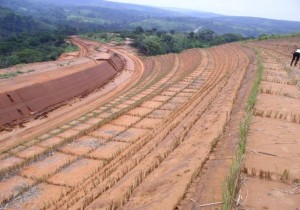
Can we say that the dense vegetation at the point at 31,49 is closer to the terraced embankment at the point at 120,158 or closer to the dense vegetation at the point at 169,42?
the dense vegetation at the point at 169,42

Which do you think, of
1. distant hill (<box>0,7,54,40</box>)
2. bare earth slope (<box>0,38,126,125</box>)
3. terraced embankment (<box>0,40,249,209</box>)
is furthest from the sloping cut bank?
distant hill (<box>0,7,54,40</box>)

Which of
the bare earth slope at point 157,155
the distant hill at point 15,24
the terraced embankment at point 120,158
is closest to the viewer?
the bare earth slope at point 157,155

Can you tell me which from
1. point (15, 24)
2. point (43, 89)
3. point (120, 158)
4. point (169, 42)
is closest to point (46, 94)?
point (43, 89)

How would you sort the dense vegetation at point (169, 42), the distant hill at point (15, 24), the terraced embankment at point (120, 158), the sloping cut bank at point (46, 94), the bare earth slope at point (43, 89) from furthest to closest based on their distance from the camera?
the distant hill at point (15, 24) → the dense vegetation at point (169, 42) → the bare earth slope at point (43, 89) → the sloping cut bank at point (46, 94) → the terraced embankment at point (120, 158)

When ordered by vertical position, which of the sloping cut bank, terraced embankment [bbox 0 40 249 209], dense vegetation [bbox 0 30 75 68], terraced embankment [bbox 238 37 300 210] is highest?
terraced embankment [bbox 238 37 300 210]

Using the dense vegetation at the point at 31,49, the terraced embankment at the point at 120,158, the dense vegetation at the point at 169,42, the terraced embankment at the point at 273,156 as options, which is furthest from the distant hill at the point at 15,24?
the terraced embankment at the point at 273,156

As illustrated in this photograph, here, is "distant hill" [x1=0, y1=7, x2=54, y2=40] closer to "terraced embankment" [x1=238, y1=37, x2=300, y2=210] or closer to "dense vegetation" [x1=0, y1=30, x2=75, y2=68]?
"dense vegetation" [x1=0, y1=30, x2=75, y2=68]

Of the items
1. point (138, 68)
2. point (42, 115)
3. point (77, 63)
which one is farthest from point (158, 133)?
point (138, 68)
